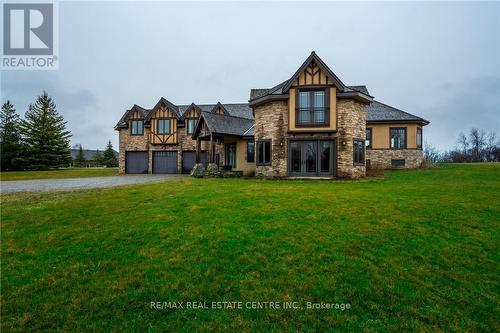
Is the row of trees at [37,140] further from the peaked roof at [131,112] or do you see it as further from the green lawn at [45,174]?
the peaked roof at [131,112]

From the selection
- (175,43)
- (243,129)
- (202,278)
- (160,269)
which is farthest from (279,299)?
(175,43)

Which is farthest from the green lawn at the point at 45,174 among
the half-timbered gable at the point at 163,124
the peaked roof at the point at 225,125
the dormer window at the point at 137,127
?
the peaked roof at the point at 225,125

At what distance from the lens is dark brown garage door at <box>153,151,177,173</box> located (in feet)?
97.5

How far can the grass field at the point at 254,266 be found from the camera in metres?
3.45

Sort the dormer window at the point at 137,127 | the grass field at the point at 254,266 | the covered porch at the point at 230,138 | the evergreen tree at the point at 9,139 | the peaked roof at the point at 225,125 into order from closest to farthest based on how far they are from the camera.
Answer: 1. the grass field at the point at 254,266
2. the peaked roof at the point at 225,125
3. the covered porch at the point at 230,138
4. the dormer window at the point at 137,127
5. the evergreen tree at the point at 9,139

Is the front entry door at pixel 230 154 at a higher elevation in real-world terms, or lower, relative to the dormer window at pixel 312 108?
lower

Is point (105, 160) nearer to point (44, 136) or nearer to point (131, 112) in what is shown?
point (44, 136)

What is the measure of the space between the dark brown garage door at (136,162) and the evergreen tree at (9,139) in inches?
907

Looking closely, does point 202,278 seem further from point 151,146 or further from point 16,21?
point 151,146

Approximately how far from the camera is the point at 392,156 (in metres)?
25.5

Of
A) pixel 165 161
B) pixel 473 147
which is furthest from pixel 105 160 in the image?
pixel 473 147

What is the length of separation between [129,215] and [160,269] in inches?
145

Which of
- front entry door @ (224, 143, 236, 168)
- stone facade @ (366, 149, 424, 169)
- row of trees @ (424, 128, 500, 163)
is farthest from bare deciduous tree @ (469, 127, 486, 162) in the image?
front entry door @ (224, 143, 236, 168)

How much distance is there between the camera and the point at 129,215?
7691mm
